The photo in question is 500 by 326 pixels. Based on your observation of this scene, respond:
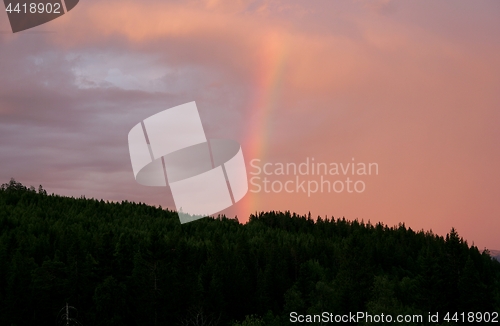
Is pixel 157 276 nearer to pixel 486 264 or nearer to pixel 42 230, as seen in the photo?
pixel 42 230

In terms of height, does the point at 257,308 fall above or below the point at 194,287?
below

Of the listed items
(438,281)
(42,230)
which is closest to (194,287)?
(438,281)

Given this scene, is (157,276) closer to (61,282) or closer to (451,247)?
(61,282)

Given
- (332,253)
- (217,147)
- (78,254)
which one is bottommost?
(332,253)

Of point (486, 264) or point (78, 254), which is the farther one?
point (486, 264)

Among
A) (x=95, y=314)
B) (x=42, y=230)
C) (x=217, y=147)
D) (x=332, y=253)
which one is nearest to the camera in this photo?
(x=95, y=314)

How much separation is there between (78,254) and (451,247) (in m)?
68.4

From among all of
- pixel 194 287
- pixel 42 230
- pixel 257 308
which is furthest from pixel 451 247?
pixel 42 230

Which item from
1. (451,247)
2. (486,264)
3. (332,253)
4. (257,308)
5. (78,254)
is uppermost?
(78,254)

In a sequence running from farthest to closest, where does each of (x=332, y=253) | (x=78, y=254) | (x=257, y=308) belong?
1. (x=332, y=253)
2. (x=257, y=308)
3. (x=78, y=254)

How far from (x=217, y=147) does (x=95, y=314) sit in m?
44.4

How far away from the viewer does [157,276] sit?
9812 centimetres

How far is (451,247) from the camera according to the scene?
343ft

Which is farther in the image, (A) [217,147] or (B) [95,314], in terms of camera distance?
(A) [217,147]
